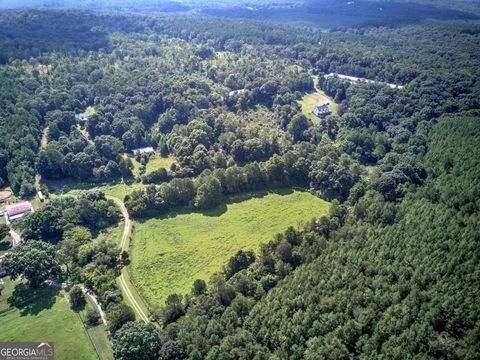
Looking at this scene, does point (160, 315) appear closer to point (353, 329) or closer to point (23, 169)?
point (353, 329)

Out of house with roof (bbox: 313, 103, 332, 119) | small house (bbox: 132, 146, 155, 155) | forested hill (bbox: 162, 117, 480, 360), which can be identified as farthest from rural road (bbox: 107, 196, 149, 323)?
house with roof (bbox: 313, 103, 332, 119)

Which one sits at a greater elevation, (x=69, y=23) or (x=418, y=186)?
(x=69, y=23)

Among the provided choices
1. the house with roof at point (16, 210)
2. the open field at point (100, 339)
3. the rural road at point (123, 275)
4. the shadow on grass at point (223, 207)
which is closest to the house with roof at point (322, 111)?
the shadow on grass at point (223, 207)

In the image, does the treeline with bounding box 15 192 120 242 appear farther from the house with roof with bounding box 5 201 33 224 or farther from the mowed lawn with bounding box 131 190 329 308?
the mowed lawn with bounding box 131 190 329 308

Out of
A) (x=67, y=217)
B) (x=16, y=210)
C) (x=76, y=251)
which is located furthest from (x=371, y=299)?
(x=16, y=210)

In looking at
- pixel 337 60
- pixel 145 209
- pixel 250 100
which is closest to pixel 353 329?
pixel 145 209

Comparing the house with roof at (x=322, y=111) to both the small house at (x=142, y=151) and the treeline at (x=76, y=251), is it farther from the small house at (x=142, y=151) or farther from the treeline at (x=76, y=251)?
the treeline at (x=76, y=251)

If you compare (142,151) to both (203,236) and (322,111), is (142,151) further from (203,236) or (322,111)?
(322,111)
